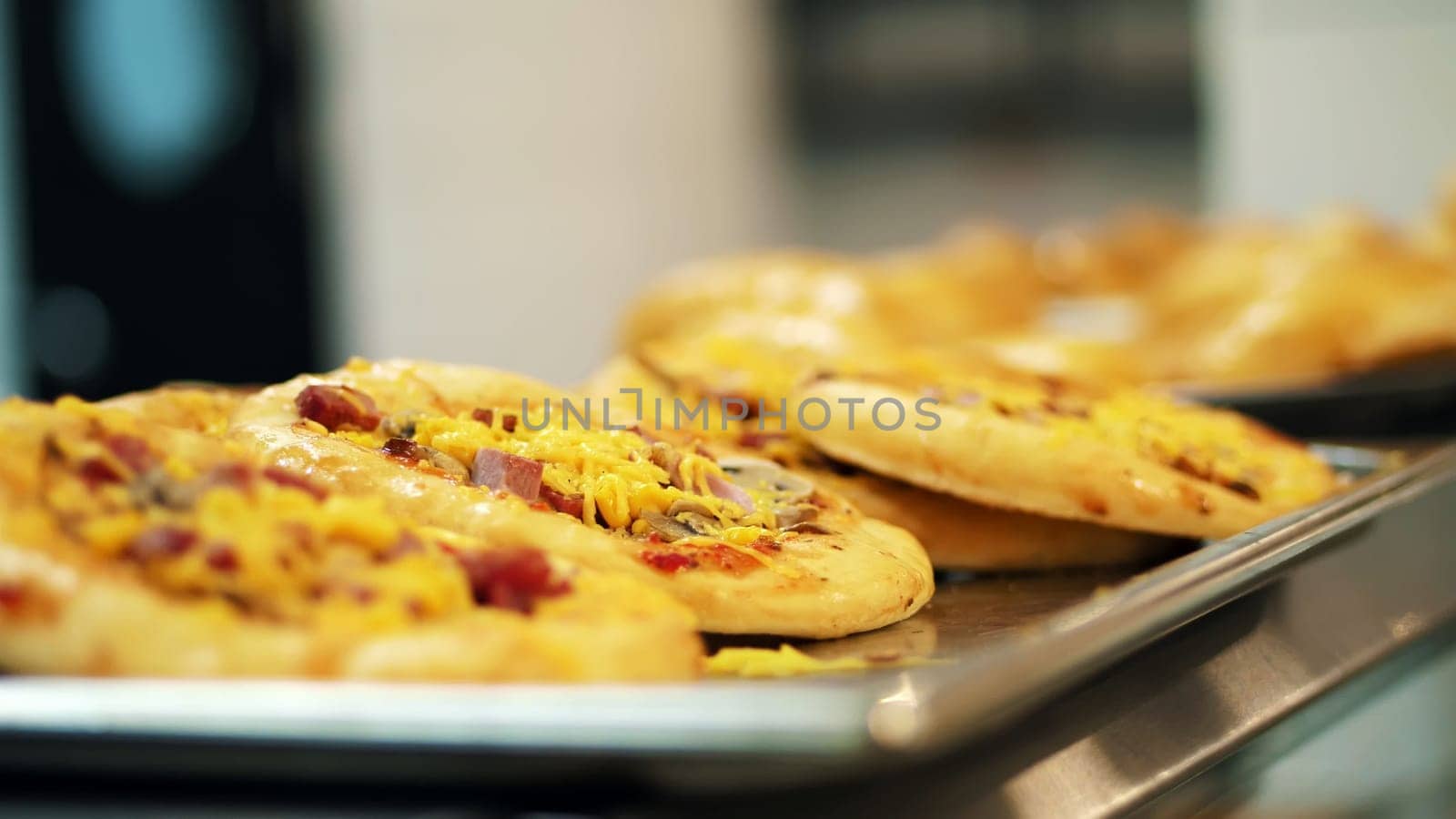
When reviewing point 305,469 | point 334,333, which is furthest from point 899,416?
point 334,333

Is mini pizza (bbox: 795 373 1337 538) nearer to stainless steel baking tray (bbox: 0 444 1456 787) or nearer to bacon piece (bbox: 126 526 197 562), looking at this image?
stainless steel baking tray (bbox: 0 444 1456 787)

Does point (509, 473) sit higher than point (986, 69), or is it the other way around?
point (986, 69)

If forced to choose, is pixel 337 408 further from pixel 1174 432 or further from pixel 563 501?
pixel 1174 432

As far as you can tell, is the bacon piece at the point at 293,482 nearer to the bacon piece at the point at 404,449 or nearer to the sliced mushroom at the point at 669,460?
the bacon piece at the point at 404,449

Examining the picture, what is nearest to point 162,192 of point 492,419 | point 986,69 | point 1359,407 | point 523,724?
point 986,69

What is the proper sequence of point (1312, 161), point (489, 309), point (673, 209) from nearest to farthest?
point (1312, 161), point (489, 309), point (673, 209)

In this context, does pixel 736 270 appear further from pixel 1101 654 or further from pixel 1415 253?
pixel 1101 654
